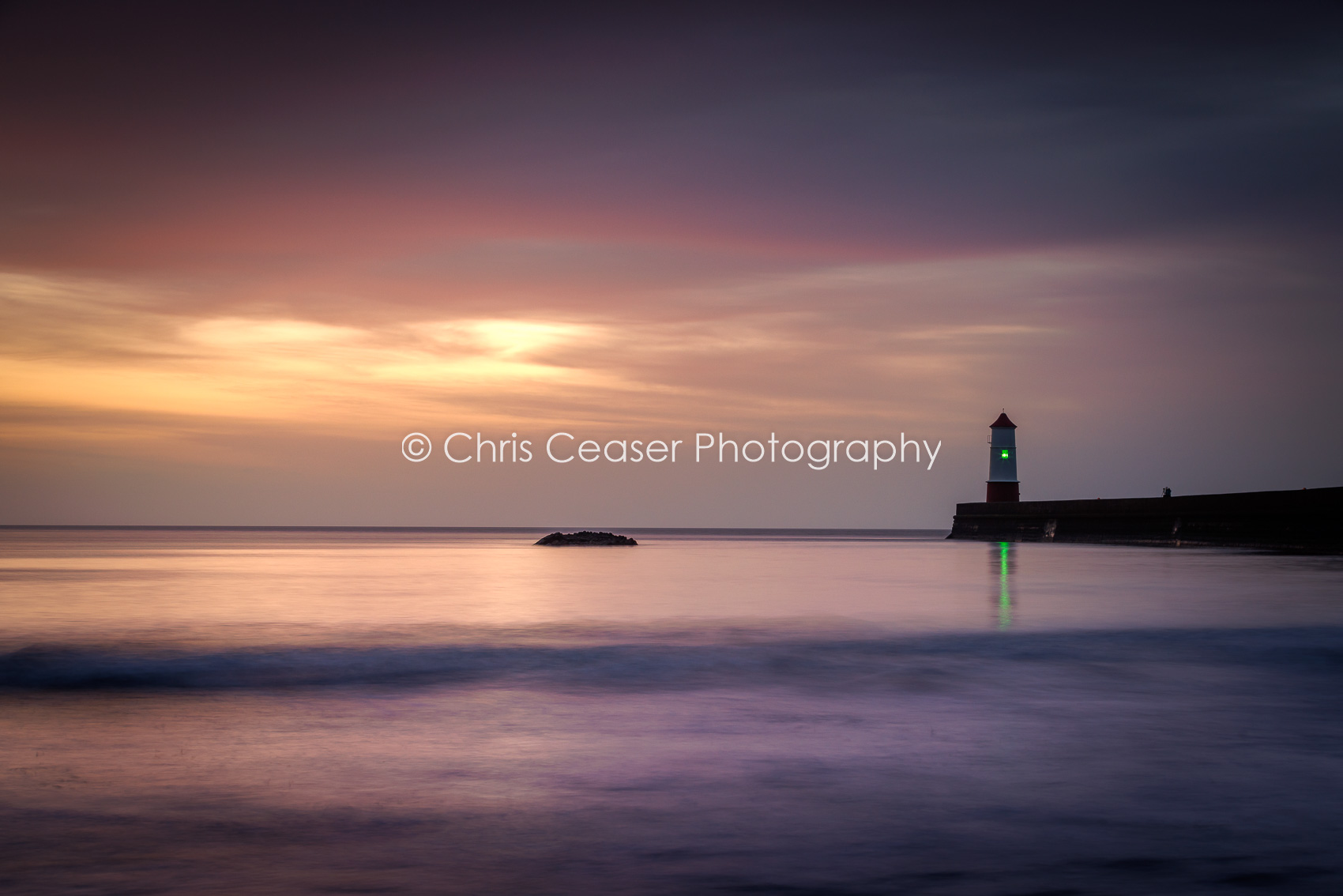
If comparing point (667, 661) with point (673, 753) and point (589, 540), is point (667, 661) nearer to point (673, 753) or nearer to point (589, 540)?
point (673, 753)

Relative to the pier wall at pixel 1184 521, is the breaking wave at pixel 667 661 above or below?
below

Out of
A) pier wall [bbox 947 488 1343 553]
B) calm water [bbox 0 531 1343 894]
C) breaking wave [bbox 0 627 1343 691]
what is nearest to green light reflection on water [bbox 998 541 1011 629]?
calm water [bbox 0 531 1343 894]

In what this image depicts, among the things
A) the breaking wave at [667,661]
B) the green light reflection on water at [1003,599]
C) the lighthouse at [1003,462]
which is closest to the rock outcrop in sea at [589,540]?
the lighthouse at [1003,462]

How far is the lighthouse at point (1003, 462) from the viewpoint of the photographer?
60.6 metres

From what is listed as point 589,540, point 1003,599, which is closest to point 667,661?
point 1003,599

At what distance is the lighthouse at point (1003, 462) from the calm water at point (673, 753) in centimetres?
4419

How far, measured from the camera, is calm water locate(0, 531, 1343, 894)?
4.29 metres

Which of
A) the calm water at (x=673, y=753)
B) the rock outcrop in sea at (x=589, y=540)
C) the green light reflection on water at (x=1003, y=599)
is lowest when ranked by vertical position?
the rock outcrop in sea at (x=589, y=540)

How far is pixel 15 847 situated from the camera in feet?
14.5

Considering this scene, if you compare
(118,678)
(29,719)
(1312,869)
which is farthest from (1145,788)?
(118,678)

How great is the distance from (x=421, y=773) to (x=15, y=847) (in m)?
1.97

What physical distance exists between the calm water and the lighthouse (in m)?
44.2

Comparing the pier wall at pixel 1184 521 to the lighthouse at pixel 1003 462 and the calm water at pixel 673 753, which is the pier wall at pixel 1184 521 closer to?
the lighthouse at pixel 1003 462

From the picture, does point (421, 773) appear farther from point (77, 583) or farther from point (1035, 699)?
point (77, 583)
